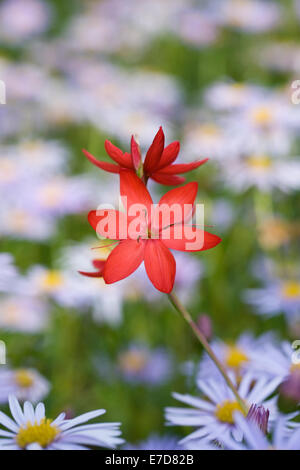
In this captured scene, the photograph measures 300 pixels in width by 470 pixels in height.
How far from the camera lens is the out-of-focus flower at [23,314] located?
A: 0.79 meters

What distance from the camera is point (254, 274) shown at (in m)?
Result: 0.91

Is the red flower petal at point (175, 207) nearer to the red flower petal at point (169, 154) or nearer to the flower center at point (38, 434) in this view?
the red flower petal at point (169, 154)

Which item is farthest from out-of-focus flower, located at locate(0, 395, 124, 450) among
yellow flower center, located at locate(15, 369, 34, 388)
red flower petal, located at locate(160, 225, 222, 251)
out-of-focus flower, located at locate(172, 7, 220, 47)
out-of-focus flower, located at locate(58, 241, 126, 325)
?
out-of-focus flower, located at locate(172, 7, 220, 47)

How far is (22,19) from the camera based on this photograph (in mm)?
1805

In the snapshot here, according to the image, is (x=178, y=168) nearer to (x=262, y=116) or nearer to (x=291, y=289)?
(x=291, y=289)

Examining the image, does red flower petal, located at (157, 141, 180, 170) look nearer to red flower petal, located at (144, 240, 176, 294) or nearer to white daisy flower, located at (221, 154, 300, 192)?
red flower petal, located at (144, 240, 176, 294)

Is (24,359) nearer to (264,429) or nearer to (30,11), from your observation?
(264,429)

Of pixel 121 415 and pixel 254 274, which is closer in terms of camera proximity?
pixel 121 415

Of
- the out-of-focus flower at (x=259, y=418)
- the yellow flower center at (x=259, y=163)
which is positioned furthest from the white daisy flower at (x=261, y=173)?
the out-of-focus flower at (x=259, y=418)

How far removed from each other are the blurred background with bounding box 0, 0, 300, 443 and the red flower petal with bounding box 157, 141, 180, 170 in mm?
146

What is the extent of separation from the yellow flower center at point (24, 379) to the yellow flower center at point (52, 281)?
19cm

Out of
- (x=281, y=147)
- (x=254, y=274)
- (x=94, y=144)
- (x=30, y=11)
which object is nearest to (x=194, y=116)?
(x=94, y=144)

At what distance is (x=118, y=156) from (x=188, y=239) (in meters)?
0.06

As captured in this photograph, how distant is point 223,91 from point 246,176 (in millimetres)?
228
